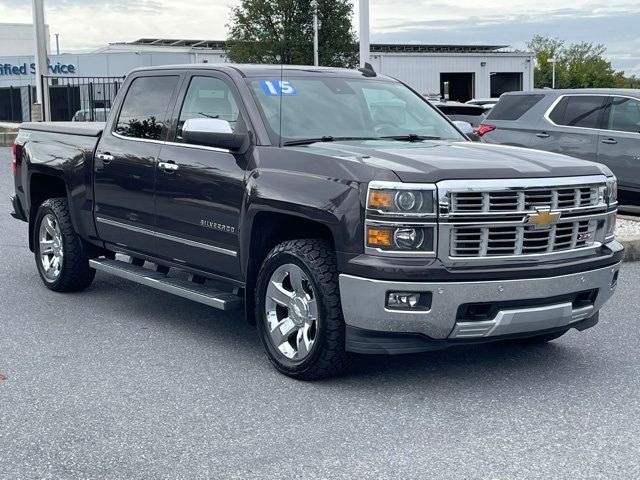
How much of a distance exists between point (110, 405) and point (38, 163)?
12.4 ft

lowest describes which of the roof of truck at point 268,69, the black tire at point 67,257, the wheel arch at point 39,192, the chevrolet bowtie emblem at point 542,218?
the black tire at point 67,257

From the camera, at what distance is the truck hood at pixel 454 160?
5340 millimetres

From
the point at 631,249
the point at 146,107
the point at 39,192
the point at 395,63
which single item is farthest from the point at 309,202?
the point at 395,63

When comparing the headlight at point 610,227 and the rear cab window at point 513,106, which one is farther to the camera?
the rear cab window at point 513,106

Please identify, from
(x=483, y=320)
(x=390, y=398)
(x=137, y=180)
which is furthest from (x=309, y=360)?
(x=137, y=180)

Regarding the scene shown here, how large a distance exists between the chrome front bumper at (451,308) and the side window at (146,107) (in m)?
2.50

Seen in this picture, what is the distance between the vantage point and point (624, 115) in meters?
12.9

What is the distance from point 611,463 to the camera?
4.48 metres

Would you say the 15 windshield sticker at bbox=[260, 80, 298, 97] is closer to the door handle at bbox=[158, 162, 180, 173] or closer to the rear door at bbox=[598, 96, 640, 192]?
the door handle at bbox=[158, 162, 180, 173]

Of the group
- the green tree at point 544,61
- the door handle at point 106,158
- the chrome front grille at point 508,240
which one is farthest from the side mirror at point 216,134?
the green tree at point 544,61

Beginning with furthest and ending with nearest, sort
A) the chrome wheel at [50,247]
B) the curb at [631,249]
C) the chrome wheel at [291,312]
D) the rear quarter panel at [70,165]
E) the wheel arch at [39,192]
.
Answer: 1. the curb at [631,249]
2. the wheel arch at [39,192]
3. the chrome wheel at [50,247]
4. the rear quarter panel at [70,165]
5. the chrome wheel at [291,312]

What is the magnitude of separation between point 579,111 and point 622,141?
812mm

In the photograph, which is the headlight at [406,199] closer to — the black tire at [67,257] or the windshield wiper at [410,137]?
the windshield wiper at [410,137]

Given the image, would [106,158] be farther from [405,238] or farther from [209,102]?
[405,238]
